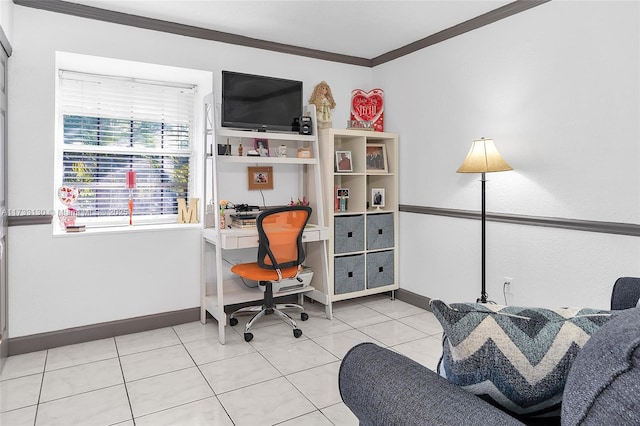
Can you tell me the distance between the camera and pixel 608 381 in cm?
64

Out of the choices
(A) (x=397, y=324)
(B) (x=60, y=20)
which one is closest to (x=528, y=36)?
(A) (x=397, y=324)

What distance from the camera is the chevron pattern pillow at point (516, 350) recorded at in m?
0.87

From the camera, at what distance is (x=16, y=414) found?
2129 mm

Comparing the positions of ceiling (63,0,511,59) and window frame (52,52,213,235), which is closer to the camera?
ceiling (63,0,511,59)

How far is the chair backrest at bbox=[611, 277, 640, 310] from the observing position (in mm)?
1679

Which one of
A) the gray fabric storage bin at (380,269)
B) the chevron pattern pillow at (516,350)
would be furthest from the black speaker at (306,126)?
the chevron pattern pillow at (516,350)

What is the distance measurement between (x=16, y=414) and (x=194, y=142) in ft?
8.12

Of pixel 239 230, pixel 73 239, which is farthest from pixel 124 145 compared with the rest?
pixel 239 230

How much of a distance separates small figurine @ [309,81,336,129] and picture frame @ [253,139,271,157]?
536 mm

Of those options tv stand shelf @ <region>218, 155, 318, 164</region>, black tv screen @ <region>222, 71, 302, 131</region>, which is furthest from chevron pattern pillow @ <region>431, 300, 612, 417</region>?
black tv screen @ <region>222, 71, 302, 131</region>

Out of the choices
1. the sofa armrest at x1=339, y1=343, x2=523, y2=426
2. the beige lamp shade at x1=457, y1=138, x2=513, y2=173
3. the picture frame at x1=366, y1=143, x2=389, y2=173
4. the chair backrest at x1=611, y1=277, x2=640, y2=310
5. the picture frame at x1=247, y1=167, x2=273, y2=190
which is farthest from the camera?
the picture frame at x1=366, y1=143, x2=389, y2=173

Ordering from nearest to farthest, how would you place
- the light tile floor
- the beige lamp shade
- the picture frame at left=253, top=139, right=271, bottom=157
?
the light tile floor → the beige lamp shade → the picture frame at left=253, top=139, right=271, bottom=157

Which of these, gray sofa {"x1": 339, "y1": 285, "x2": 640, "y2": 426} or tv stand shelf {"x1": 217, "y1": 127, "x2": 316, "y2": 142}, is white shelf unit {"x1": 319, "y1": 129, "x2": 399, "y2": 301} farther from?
gray sofa {"x1": 339, "y1": 285, "x2": 640, "y2": 426}

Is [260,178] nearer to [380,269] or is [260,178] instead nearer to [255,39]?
[255,39]
